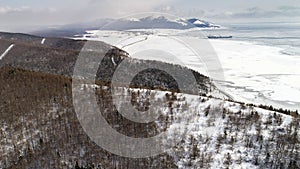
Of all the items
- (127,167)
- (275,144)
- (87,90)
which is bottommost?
(127,167)

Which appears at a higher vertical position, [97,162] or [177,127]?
[177,127]

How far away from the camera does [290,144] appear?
9.41 metres

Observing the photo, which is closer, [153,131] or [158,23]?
[153,131]

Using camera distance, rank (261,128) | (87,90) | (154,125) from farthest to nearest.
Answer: (87,90) < (154,125) < (261,128)

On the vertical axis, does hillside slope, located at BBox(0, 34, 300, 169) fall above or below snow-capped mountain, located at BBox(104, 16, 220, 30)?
below

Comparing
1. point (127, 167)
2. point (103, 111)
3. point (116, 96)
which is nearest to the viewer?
point (127, 167)

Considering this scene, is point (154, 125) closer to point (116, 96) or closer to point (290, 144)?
point (116, 96)

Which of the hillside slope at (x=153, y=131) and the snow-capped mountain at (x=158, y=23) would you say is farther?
the snow-capped mountain at (x=158, y=23)

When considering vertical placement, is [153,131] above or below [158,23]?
below

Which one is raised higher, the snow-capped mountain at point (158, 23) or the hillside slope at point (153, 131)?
the snow-capped mountain at point (158, 23)

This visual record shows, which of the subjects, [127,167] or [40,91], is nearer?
[127,167]

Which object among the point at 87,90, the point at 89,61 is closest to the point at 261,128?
the point at 87,90

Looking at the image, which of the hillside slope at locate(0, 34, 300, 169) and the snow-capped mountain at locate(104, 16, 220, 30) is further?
the snow-capped mountain at locate(104, 16, 220, 30)

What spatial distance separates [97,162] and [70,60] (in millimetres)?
38180
